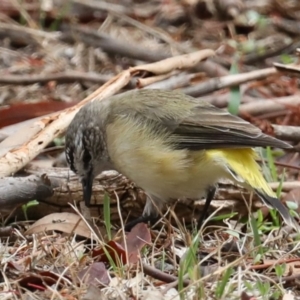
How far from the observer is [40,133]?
4.10 m

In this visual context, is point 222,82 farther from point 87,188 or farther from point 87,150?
point 87,188

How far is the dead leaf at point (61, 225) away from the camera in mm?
3646

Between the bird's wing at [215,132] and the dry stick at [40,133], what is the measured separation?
74 cm

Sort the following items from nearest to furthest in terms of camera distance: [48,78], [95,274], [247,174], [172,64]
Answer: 1. [95,274]
2. [247,174]
3. [172,64]
4. [48,78]

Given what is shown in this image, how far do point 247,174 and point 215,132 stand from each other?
26cm

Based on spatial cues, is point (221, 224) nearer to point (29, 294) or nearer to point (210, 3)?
point (29, 294)

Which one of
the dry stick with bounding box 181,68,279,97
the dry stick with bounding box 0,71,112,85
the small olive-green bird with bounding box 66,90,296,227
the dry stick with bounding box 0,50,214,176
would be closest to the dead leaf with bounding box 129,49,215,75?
the dry stick with bounding box 0,50,214,176

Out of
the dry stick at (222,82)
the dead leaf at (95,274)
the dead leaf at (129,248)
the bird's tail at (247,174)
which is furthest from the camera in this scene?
the dry stick at (222,82)

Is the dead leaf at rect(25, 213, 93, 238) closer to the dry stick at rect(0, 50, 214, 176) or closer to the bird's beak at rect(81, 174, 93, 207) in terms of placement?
the bird's beak at rect(81, 174, 93, 207)

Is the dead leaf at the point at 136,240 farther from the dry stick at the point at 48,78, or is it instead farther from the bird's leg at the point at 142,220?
the dry stick at the point at 48,78

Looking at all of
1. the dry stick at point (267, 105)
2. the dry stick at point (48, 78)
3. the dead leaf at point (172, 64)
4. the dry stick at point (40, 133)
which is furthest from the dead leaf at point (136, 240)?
the dry stick at point (48, 78)

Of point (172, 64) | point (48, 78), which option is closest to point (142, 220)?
point (172, 64)

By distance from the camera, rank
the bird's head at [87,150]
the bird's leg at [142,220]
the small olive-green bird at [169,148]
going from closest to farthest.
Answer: the small olive-green bird at [169,148] < the bird's leg at [142,220] < the bird's head at [87,150]

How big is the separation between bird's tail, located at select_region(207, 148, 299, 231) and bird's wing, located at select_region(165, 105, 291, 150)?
7cm
